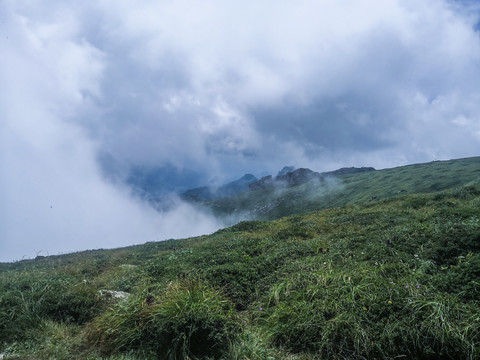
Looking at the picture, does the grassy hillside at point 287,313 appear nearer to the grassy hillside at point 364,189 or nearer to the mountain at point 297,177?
the grassy hillside at point 364,189

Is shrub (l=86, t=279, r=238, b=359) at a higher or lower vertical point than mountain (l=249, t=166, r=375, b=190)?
lower

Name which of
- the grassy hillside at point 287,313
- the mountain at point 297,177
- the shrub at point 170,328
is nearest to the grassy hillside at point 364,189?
the mountain at point 297,177

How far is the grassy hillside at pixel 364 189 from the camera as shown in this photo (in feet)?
163

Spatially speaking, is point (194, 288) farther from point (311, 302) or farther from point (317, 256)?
point (317, 256)

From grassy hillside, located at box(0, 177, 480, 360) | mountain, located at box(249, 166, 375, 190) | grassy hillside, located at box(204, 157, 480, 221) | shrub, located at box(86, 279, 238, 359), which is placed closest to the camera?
grassy hillside, located at box(0, 177, 480, 360)

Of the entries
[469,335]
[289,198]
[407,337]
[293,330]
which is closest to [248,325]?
[293,330]

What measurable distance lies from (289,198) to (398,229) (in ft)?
288

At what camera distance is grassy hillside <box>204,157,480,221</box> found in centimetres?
4978

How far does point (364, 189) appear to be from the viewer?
68.2 metres

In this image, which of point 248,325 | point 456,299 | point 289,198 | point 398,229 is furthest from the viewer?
point 289,198

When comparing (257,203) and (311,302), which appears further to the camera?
(257,203)

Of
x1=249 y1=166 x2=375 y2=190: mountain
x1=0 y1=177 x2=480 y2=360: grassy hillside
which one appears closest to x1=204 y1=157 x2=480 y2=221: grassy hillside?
x1=249 y1=166 x2=375 y2=190: mountain

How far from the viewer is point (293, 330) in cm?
585

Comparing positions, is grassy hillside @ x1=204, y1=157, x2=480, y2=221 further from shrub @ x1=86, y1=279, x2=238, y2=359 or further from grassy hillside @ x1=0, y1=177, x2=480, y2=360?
shrub @ x1=86, y1=279, x2=238, y2=359
